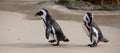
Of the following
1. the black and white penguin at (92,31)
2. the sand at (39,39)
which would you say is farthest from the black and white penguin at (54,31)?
the black and white penguin at (92,31)

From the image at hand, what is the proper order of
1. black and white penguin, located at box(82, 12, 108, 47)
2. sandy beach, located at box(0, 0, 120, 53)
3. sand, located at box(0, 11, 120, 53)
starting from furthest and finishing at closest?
black and white penguin, located at box(82, 12, 108, 47), sandy beach, located at box(0, 0, 120, 53), sand, located at box(0, 11, 120, 53)

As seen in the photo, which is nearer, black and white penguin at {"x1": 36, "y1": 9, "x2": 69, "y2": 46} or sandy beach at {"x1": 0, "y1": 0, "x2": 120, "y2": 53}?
sandy beach at {"x1": 0, "y1": 0, "x2": 120, "y2": 53}

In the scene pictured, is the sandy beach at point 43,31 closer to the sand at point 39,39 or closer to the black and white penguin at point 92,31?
the sand at point 39,39

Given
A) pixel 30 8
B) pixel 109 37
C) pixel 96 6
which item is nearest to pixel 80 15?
pixel 96 6

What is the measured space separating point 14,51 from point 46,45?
104 cm

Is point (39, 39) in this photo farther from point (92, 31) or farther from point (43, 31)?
point (92, 31)

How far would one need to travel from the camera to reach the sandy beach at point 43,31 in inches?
377

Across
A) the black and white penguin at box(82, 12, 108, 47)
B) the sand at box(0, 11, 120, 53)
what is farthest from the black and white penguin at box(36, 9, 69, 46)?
the black and white penguin at box(82, 12, 108, 47)

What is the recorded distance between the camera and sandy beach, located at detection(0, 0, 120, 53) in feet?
31.4

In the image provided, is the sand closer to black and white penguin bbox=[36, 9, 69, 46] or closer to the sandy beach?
the sandy beach

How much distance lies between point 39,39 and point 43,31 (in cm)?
119

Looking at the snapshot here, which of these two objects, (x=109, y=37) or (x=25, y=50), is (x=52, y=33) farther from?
(x=109, y=37)

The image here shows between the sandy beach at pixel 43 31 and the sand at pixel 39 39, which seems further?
the sandy beach at pixel 43 31

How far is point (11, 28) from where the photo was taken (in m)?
12.8
